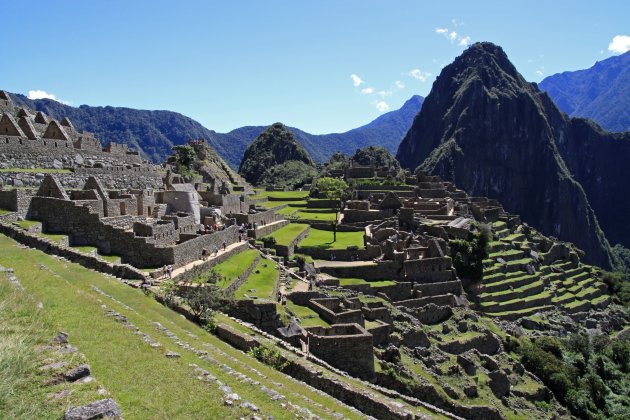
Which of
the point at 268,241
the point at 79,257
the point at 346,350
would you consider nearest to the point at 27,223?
the point at 79,257

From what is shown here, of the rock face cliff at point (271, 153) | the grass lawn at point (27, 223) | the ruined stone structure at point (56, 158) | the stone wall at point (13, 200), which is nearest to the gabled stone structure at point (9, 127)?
the ruined stone structure at point (56, 158)

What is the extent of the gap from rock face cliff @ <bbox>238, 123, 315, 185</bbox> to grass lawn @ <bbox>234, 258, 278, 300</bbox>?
96112 millimetres

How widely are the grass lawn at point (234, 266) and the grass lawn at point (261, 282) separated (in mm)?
495

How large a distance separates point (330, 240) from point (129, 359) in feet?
101

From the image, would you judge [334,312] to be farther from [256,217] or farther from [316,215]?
[316,215]

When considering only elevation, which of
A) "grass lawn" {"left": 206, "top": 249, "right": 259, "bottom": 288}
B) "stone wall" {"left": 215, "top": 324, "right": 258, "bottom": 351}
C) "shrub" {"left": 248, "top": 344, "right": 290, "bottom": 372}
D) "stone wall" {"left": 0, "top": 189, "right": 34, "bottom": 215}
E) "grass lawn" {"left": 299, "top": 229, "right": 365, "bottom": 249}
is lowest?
"grass lawn" {"left": 299, "top": 229, "right": 365, "bottom": 249}

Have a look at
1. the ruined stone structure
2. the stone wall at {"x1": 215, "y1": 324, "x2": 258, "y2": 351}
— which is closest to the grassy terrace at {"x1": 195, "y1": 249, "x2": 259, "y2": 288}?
the stone wall at {"x1": 215, "y1": 324, "x2": 258, "y2": 351}

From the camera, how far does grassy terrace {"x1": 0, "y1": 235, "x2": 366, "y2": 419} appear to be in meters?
6.37

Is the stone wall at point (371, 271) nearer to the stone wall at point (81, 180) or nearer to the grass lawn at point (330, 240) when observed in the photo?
the grass lawn at point (330, 240)

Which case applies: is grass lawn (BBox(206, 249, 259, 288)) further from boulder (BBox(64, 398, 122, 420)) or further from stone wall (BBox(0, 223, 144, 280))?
boulder (BBox(64, 398, 122, 420))

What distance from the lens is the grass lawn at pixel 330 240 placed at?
36.5 meters

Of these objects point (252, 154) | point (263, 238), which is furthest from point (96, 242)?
point (252, 154)

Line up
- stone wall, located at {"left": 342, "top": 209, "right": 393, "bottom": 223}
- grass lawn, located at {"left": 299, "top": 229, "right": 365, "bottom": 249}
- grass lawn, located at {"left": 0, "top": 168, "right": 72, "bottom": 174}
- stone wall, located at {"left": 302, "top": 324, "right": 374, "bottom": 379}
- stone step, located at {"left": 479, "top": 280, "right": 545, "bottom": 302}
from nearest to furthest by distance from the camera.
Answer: stone wall, located at {"left": 302, "top": 324, "right": 374, "bottom": 379}
grass lawn, located at {"left": 0, "top": 168, "right": 72, "bottom": 174}
grass lawn, located at {"left": 299, "top": 229, "right": 365, "bottom": 249}
stone step, located at {"left": 479, "top": 280, "right": 545, "bottom": 302}
stone wall, located at {"left": 342, "top": 209, "right": 393, "bottom": 223}

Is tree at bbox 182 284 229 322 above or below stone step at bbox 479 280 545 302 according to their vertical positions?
above
